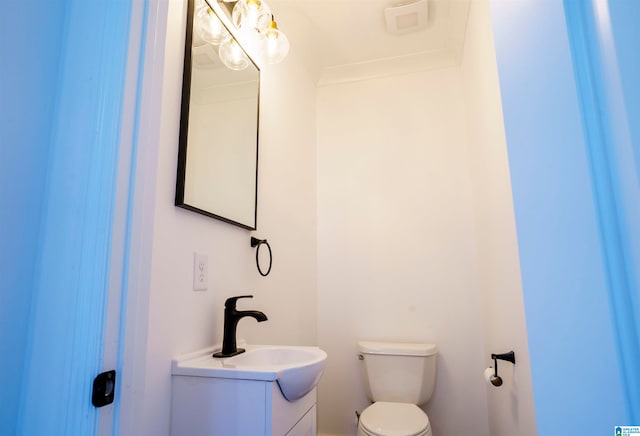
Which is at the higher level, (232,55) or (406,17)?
(406,17)

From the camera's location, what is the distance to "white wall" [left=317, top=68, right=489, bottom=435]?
213cm

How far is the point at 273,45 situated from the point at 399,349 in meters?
1.80

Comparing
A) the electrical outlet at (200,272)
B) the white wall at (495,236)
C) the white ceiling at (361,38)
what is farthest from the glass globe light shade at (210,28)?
the white wall at (495,236)

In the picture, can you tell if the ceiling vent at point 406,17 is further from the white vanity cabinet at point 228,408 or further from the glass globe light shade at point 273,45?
the white vanity cabinet at point 228,408

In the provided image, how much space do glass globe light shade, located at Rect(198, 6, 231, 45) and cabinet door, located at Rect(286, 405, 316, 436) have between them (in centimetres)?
138

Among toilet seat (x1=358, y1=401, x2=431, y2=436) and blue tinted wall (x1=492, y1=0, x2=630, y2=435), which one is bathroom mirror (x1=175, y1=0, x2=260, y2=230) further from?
toilet seat (x1=358, y1=401, x2=431, y2=436)

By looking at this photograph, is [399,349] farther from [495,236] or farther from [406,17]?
[406,17]

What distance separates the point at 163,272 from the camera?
988mm

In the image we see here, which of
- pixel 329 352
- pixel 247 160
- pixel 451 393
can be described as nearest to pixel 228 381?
pixel 247 160

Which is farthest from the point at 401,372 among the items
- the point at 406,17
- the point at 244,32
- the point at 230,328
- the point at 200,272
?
the point at 406,17

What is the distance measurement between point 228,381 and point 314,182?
171cm

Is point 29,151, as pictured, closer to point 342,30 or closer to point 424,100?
point 342,30

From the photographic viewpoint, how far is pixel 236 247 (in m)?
1.39

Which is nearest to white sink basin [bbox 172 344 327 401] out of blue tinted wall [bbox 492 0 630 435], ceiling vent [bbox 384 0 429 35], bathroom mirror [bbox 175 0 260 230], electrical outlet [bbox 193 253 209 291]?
electrical outlet [bbox 193 253 209 291]
